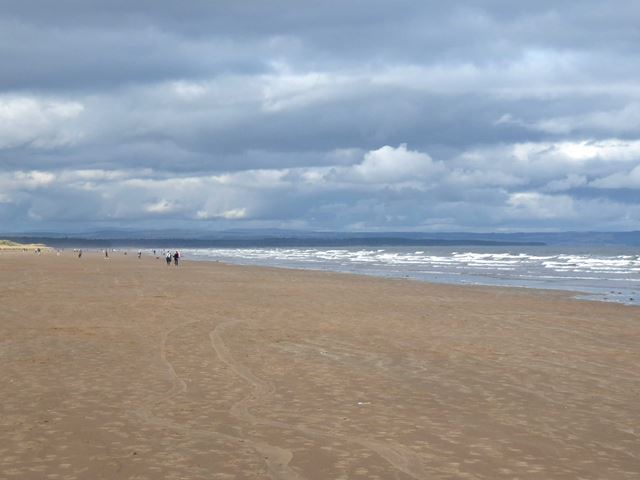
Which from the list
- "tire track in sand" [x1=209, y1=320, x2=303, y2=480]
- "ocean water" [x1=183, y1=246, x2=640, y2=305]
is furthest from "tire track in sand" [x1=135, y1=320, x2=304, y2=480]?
"ocean water" [x1=183, y1=246, x2=640, y2=305]

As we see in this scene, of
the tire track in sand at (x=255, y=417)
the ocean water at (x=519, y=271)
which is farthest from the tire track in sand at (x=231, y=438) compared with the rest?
the ocean water at (x=519, y=271)

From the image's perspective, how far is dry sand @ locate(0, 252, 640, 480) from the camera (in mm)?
7664

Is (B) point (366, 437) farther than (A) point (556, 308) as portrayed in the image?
No

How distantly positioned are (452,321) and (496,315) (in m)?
2.91

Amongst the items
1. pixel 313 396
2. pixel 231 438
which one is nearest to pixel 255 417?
pixel 231 438

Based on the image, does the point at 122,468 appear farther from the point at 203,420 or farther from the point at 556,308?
the point at 556,308

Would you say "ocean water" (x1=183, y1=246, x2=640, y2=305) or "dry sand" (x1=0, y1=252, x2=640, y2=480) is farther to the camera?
"ocean water" (x1=183, y1=246, x2=640, y2=305)

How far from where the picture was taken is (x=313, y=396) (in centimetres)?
1108

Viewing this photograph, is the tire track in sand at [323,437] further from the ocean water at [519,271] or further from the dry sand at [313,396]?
the ocean water at [519,271]

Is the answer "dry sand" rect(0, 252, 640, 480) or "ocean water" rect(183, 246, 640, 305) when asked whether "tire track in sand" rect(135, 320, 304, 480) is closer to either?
"dry sand" rect(0, 252, 640, 480)

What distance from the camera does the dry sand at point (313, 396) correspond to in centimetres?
766

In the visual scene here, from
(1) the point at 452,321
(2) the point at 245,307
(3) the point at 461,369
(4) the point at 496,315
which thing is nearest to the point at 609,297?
(4) the point at 496,315

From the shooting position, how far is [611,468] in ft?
25.1

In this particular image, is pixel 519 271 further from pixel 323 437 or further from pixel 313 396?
pixel 323 437
